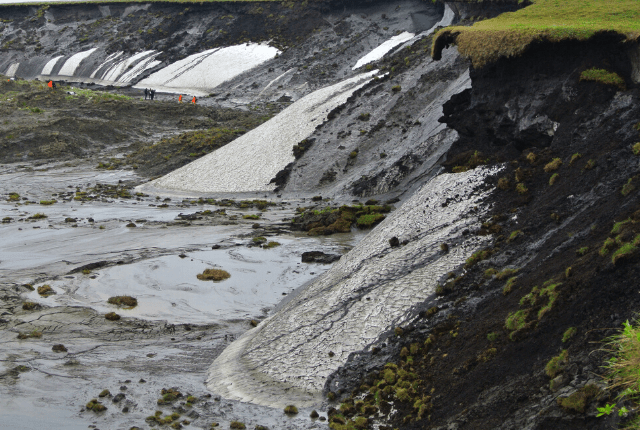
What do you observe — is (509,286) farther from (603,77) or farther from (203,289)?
(203,289)

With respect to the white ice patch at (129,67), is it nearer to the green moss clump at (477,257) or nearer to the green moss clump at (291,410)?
the green moss clump at (477,257)

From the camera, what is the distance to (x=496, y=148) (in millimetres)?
21234

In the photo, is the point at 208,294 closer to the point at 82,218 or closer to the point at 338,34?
the point at 82,218

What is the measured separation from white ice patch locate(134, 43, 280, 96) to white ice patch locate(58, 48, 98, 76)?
13.7 m

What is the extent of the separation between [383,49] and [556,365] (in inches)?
2571

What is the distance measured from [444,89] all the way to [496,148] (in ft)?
47.4

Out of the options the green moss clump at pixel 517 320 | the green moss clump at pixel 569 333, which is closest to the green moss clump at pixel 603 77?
the green moss clump at pixel 517 320

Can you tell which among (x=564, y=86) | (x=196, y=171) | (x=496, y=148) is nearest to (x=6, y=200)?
(x=196, y=171)

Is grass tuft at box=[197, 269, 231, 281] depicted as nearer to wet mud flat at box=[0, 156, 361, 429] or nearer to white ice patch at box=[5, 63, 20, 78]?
wet mud flat at box=[0, 156, 361, 429]

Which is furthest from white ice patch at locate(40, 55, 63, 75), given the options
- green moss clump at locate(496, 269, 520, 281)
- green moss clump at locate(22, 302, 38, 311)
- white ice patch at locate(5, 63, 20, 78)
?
green moss clump at locate(496, 269, 520, 281)

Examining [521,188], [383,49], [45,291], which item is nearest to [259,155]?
[45,291]

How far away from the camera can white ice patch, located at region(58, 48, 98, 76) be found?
85.0 m

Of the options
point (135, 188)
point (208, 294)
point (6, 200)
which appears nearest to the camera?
point (208, 294)

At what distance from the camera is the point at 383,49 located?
70375 mm
